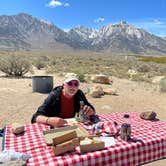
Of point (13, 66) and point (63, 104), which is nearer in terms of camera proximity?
point (63, 104)

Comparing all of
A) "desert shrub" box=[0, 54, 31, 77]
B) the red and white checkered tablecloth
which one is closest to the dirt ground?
"desert shrub" box=[0, 54, 31, 77]

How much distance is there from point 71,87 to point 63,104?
377mm

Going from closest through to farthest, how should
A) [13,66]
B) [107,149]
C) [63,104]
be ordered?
[107,149] < [63,104] < [13,66]

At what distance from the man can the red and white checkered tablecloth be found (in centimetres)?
34

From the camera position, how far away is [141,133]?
3.33m

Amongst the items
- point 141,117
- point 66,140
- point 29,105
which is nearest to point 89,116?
point 141,117

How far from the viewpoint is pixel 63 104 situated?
163 inches

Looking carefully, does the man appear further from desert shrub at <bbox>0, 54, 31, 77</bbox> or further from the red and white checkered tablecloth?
desert shrub at <bbox>0, 54, 31, 77</bbox>

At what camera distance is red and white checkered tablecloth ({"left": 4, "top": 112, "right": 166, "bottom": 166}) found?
2.65m

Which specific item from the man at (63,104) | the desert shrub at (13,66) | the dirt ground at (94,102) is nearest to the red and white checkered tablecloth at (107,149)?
the man at (63,104)

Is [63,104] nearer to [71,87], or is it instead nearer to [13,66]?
[71,87]

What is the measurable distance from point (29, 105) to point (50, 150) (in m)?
6.74

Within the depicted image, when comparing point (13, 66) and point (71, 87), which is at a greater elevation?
point (13, 66)

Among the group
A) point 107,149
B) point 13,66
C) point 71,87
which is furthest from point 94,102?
point 13,66
